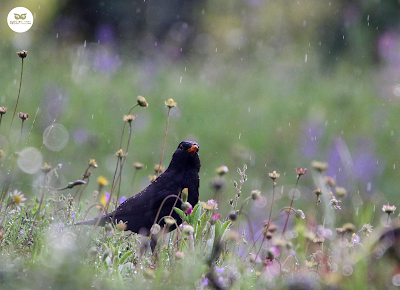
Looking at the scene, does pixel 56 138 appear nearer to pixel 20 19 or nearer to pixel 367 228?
pixel 20 19

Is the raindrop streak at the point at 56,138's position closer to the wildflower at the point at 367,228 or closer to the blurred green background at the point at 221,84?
the blurred green background at the point at 221,84

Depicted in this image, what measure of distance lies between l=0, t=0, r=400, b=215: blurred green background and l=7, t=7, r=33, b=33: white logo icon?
0.67 feet

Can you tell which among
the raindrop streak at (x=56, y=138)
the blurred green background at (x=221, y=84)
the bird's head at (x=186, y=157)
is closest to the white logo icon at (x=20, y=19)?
the blurred green background at (x=221, y=84)

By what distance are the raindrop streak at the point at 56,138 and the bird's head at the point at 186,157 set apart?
374cm

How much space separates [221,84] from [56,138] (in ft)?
10.3

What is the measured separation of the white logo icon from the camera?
314 inches

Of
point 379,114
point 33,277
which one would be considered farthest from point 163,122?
point 33,277

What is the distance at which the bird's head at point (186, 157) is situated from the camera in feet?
8.84

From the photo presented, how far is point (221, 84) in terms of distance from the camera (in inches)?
328

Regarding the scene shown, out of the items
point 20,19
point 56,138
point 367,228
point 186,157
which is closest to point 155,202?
point 186,157

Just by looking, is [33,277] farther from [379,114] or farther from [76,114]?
[379,114]

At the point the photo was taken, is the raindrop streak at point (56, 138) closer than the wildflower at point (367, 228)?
No

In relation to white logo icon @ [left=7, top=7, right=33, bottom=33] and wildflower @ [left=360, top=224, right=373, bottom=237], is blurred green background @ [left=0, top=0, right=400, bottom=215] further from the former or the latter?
wildflower @ [left=360, top=224, right=373, bottom=237]

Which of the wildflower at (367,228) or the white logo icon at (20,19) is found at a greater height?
the white logo icon at (20,19)
